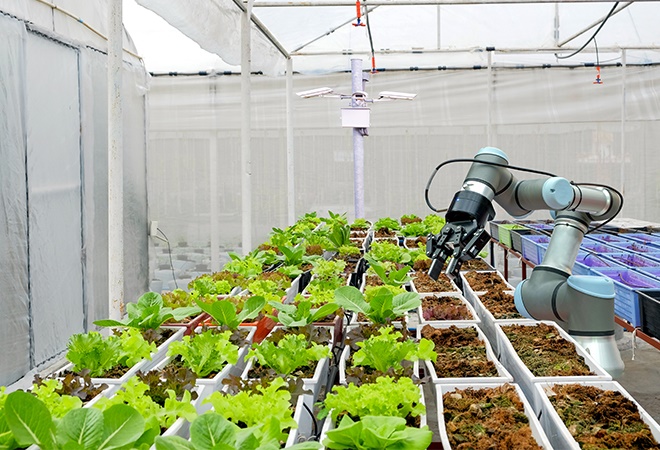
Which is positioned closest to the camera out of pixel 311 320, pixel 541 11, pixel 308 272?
pixel 311 320

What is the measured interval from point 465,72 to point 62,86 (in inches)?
214

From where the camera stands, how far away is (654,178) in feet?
28.8

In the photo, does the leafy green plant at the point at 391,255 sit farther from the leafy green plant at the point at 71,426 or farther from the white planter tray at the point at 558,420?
the leafy green plant at the point at 71,426

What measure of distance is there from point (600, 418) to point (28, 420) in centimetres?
157

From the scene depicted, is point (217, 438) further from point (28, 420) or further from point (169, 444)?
point (28, 420)

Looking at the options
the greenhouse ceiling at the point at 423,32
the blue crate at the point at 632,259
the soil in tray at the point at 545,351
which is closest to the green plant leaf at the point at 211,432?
the soil in tray at the point at 545,351

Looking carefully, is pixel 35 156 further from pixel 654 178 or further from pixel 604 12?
pixel 654 178

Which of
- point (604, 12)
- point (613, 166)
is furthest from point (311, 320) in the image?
point (613, 166)

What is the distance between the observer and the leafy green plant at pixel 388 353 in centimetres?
236

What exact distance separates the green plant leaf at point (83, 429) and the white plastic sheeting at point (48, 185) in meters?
2.44

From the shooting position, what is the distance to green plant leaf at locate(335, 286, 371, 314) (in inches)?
121

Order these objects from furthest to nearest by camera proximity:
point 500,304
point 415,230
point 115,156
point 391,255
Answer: point 415,230 → point 391,255 → point 500,304 → point 115,156

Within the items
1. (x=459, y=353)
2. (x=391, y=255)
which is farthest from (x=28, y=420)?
(x=391, y=255)

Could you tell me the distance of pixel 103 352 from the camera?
244 cm
